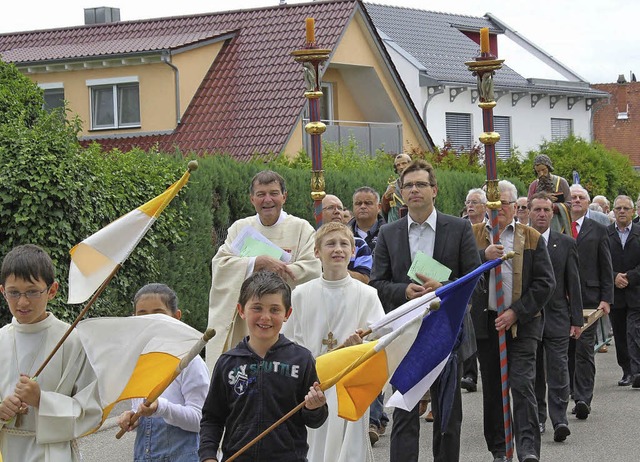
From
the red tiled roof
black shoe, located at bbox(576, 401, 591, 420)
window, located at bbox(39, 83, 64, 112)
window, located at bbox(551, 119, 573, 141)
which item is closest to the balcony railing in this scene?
the red tiled roof

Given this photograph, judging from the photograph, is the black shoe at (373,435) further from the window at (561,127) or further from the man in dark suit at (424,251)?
the window at (561,127)

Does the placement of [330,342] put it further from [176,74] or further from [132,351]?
[176,74]

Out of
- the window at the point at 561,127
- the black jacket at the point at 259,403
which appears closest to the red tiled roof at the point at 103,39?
the window at the point at 561,127

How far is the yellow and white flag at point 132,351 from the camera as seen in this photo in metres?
5.91

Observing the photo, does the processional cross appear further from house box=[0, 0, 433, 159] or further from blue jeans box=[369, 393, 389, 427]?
house box=[0, 0, 433, 159]

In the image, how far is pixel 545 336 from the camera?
1124 cm

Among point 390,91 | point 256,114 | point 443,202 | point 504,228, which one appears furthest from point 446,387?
point 390,91

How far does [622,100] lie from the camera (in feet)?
222

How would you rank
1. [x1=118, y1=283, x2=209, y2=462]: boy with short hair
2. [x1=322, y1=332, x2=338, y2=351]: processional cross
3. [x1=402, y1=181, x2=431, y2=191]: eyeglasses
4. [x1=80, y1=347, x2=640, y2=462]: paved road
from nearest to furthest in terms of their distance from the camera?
[x1=118, y1=283, x2=209, y2=462]: boy with short hair
[x1=322, y1=332, x2=338, y2=351]: processional cross
[x1=402, y1=181, x2=431, y2=191]: eyeglasses
[x1=80, y1=347, x2=640, y2=462]: paved road

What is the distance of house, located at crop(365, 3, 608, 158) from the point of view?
38.2 meters

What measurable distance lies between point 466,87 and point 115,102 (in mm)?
12784

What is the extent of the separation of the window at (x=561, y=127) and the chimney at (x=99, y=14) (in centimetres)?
1592

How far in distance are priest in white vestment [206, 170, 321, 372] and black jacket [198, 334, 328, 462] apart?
3216 mm

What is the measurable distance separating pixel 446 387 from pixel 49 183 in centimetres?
527
